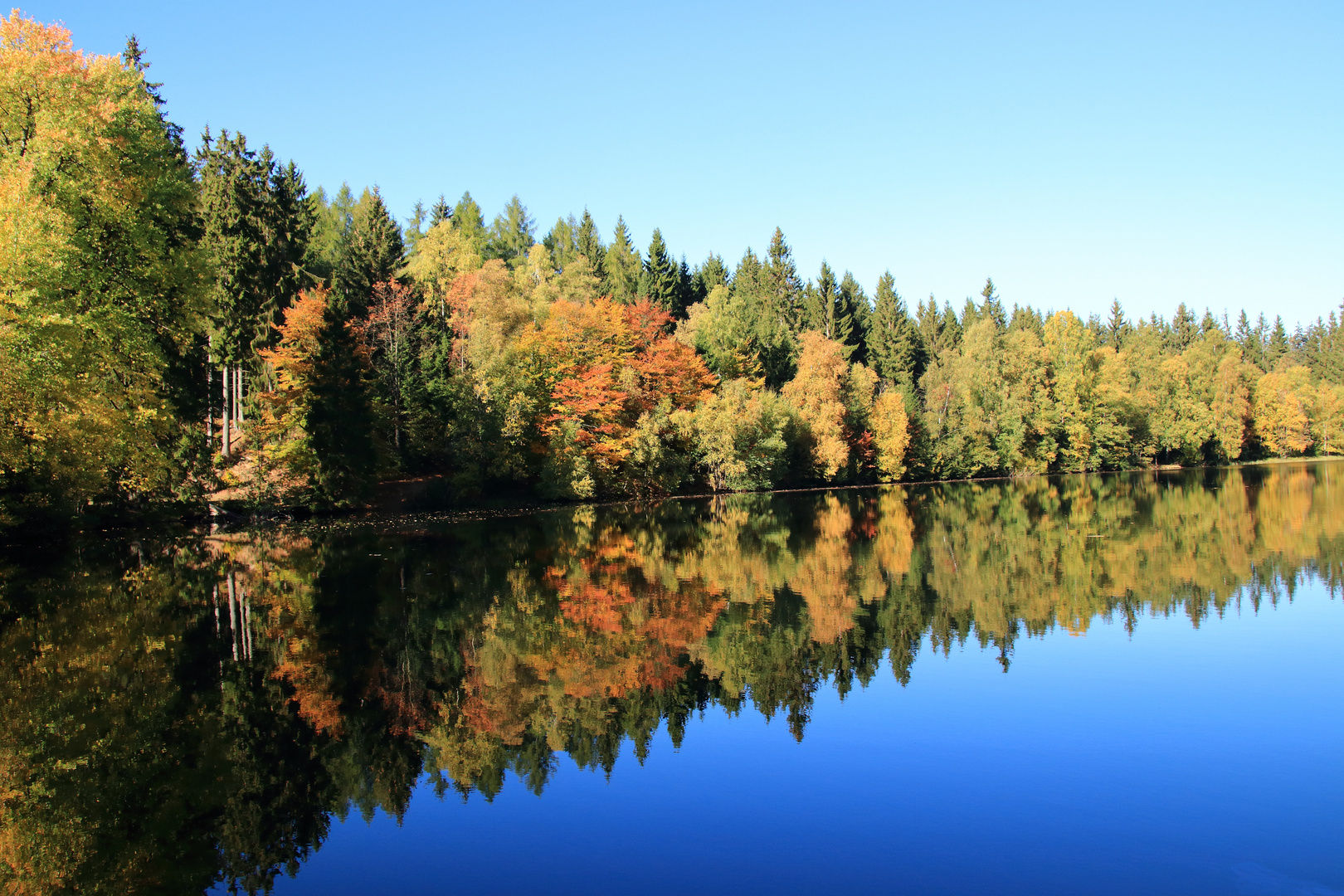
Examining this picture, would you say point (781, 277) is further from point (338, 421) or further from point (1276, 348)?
point (1276, 348)

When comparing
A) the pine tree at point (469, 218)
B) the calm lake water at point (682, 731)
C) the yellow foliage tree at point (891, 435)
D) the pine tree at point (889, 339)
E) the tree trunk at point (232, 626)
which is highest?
the pine tree at point (469, 218)

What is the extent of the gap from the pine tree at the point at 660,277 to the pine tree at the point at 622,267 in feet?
5.06

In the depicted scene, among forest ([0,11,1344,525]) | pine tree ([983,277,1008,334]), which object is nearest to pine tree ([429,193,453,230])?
forest ([0,11,1344,525])

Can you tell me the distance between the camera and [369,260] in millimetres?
58219

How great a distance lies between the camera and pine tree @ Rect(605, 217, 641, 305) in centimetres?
8244

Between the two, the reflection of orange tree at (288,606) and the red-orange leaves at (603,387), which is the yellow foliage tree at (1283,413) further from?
the reflection of orange tree at (288,606)

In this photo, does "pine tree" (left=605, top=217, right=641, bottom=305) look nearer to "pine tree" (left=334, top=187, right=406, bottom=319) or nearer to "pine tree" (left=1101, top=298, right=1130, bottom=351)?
"pine tree" (left=334, top=187, right=406, bottom=319)

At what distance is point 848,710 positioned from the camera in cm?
1103

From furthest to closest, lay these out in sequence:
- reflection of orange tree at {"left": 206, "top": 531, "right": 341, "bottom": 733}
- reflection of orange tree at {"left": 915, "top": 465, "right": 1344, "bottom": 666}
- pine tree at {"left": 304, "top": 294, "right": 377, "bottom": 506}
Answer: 1. pine tree at {"left": 304, "top": 294, "right": 377, "bottom": 506}
2. reflection of orange tree at {"left": 915, "top": 465, "right": 1344, "bottom": 666}
3. reflection of orange tree at {"left": 206, "top": 531, "right": 341, "bottom": 733}

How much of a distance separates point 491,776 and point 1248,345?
145936 mm

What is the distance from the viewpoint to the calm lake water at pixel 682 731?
23.6ft

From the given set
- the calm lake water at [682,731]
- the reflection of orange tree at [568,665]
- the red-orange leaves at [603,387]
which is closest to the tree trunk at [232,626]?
the calm lake water at [682,731]

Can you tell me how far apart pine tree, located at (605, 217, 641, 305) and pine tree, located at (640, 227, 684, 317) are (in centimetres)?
154

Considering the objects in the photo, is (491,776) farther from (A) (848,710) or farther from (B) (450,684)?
(A) (848,710)
